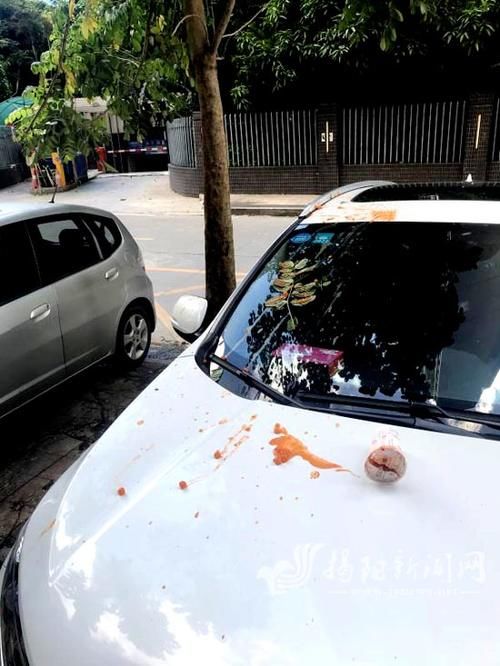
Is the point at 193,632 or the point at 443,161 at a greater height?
the point at 193,632

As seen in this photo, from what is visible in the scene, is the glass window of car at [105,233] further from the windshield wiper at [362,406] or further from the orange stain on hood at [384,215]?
the windshield wiper at [362,406]

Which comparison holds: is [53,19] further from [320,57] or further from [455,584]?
[320,57]

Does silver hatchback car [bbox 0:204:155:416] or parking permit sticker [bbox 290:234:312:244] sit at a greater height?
parking permit sticker [bbox 290:234:312:244]

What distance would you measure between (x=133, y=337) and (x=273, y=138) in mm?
11150

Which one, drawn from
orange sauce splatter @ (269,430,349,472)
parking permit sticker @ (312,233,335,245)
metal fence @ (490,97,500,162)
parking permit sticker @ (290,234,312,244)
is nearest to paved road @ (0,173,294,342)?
parking permit sticker @ (290,234,312,244)

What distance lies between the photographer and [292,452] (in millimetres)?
1840

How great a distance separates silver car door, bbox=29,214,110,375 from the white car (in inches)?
80.1

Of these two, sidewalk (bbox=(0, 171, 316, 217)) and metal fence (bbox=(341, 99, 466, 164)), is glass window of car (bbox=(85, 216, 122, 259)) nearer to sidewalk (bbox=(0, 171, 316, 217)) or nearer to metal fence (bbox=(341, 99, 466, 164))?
sidewalk (bbox=(0, 171, 316, 217))

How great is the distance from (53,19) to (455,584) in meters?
5.24

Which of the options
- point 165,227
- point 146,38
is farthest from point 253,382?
point 165,227

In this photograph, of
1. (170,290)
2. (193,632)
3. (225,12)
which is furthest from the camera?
(170,290)

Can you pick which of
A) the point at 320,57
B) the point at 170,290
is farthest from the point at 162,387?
the point at 320,57

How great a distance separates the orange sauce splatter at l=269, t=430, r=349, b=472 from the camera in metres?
1.77

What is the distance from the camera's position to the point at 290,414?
201 cm
